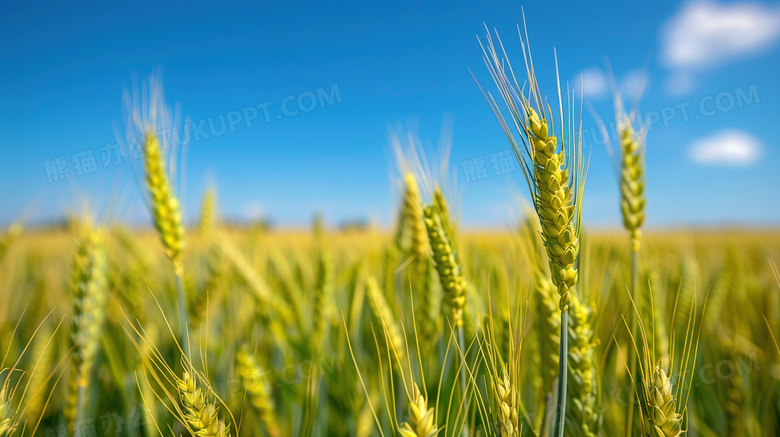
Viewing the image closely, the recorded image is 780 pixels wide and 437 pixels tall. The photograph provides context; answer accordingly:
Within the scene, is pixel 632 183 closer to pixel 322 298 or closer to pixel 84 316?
pixel 322 298

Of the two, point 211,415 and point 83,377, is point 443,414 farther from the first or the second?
point 83,377

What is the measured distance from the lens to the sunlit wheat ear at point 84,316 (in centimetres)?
123

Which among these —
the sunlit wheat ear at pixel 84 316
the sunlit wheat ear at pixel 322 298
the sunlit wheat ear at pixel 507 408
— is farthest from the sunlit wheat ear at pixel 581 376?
the sunlit wheat ear at pixel 84 316

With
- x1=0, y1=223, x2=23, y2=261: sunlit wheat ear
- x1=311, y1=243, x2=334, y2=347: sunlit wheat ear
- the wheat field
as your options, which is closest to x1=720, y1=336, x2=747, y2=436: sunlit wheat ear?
the wheat field

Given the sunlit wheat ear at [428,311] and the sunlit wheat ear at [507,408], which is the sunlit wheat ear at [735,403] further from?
the sunlit wheat ear at [507,408]

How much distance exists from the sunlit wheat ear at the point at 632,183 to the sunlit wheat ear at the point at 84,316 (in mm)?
1708

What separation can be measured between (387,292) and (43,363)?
149cm

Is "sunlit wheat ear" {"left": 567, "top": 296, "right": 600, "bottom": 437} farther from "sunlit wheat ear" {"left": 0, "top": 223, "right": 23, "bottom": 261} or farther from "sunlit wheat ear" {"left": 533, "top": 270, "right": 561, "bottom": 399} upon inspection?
"sunlit wheat ear" {"left": 0, "top": 223, "right": 23, "bottom": 261}

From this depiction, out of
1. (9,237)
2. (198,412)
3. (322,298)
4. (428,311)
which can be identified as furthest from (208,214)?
(198,412)

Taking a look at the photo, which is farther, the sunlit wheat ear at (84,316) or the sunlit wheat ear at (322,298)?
the sunlit wheat ear at (322,298)

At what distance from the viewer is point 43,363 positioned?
167cm

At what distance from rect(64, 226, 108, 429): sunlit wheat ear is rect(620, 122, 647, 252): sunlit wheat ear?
1708 mm

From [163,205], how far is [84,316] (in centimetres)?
41

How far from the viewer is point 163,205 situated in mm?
1339
